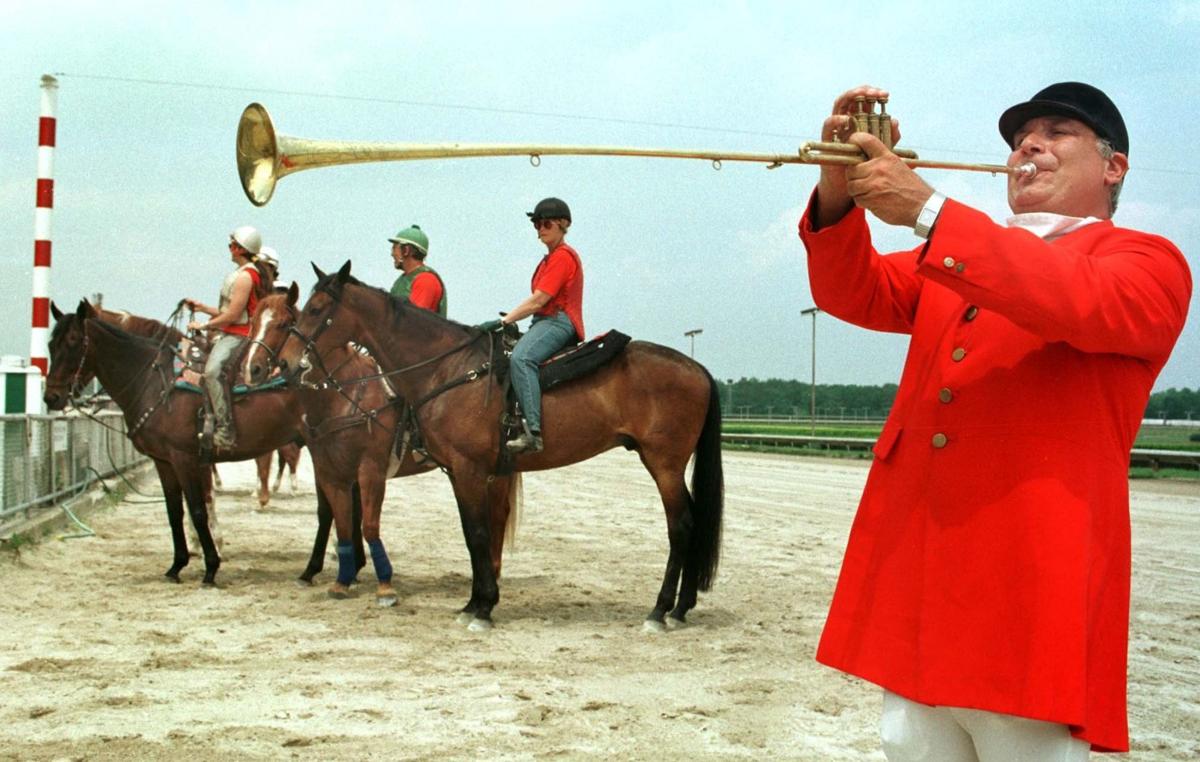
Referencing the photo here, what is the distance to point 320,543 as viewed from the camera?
921 cm

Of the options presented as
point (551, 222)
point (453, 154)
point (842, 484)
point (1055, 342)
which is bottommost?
point (842, 484)

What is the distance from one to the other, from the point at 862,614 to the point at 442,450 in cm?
583

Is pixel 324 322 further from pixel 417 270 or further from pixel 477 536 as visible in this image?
pixel 477 536

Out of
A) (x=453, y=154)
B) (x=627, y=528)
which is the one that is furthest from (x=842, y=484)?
(x=453, y=154)

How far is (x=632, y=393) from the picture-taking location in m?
7.97

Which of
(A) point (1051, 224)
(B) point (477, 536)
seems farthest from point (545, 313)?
(A) point (1051, 224)

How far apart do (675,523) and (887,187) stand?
595 cm

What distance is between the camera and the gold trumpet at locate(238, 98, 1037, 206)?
2248mm

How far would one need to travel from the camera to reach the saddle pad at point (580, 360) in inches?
308

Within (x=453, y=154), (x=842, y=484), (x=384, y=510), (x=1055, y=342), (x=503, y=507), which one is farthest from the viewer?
(x=842, y=484)

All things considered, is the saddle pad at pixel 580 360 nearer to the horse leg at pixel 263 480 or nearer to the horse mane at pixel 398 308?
the horse mane at pixel 398 308

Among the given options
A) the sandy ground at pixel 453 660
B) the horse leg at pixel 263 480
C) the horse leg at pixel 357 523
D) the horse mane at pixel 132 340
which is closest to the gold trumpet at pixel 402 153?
the sandy ground at pixel 453 660

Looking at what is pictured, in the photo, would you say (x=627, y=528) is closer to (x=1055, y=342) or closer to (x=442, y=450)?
(x=442, y=450)

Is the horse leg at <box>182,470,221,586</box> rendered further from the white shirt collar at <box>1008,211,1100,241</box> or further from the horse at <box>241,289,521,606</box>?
the white shirt collar at <box>1008,211,1100,241</box>
